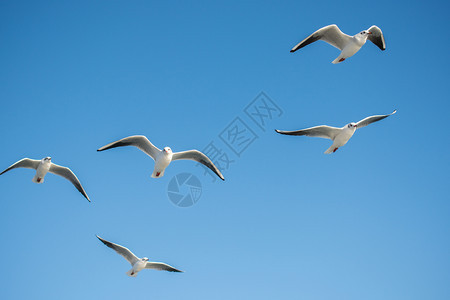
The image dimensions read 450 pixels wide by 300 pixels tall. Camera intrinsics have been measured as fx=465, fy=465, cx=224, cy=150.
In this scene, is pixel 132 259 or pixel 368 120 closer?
pixel 368 120

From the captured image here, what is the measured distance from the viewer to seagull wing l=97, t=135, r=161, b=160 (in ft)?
58.0

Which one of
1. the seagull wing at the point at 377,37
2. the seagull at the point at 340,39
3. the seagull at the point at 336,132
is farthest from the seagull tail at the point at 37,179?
the seagull wing at the point at 377,37

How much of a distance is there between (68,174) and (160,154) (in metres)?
5.27

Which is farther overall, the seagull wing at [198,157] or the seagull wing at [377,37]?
the seagull wing at [377,37]

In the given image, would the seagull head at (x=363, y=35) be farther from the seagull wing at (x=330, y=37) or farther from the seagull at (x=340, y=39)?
the seagull wing at (x=330, y=37)

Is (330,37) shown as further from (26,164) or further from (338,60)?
(26,164)

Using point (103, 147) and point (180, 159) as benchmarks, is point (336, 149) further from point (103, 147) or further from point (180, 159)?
point (103, 147)

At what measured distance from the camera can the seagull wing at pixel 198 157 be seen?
1848 cm

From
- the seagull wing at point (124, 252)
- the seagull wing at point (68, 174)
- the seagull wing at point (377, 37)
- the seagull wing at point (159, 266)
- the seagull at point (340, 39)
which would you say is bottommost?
the seagull wing at point (159, 266)

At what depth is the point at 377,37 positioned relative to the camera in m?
19.2

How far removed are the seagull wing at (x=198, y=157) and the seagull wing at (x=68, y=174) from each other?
5025 mm

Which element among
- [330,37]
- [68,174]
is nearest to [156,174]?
[68,174]

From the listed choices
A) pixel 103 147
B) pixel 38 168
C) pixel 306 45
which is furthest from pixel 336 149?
pixel 38 168

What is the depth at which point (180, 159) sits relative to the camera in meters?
18.9
